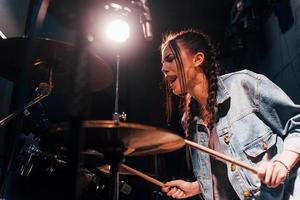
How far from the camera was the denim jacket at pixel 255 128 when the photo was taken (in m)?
1.48

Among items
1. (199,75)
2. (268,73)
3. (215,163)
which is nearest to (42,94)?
(199,75)

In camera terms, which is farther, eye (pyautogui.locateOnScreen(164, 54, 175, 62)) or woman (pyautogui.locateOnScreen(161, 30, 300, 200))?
eye (pyautogui.locateOnScreen(164, 54, 175, 62))

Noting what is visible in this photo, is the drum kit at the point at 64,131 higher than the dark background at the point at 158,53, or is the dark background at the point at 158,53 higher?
the dark background at the point at 158,53

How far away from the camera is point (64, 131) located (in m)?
1.12

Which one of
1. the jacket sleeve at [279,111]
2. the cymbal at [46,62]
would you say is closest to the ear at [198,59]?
the jacket sleeve at [279,111]

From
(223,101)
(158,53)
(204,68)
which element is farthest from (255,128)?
(158,53)

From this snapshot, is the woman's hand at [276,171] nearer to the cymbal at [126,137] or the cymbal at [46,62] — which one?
the cymbal at [126,137]

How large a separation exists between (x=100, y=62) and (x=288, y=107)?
0.86 metres

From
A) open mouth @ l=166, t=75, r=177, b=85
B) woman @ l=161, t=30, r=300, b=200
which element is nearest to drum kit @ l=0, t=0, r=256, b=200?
woman @ l=161, t=30, r=300, b=200

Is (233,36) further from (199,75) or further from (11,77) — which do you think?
(11,77)

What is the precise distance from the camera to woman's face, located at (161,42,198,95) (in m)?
1.90

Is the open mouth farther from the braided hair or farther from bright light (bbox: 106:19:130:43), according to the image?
bright light (bbox: 106:19:130:43)

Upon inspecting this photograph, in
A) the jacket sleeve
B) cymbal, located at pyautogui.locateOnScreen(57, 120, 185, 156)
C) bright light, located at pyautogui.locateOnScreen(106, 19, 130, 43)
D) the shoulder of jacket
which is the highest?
bright light, located at pyautogui.locateOnScreen(106, 19, 130, 43)

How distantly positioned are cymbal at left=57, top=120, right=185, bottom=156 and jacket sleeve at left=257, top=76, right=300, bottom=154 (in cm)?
57
